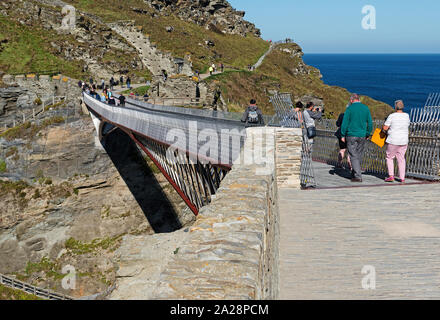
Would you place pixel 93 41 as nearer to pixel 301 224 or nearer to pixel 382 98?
pixel 301 224

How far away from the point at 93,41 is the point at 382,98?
7766cm

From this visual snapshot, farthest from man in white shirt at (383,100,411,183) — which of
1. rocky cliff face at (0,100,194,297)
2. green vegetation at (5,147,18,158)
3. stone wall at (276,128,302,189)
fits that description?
green vegetation at (5,147,18,158)

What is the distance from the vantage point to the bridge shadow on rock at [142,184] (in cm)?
2766

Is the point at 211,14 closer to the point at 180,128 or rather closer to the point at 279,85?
the point at 279,85

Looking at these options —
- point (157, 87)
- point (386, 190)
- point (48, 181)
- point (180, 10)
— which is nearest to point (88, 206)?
point (48, 181)

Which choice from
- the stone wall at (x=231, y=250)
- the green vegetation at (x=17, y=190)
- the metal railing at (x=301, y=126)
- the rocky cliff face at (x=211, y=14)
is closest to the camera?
the stone wall at (x=231, y=250)

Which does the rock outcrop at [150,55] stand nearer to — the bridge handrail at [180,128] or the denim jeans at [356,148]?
the bridge handrail at [180,128]

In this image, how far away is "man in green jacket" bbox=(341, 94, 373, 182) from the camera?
319 inches

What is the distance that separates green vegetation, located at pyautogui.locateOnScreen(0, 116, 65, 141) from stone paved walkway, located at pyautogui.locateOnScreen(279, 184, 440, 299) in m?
26.4

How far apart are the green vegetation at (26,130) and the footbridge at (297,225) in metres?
21.6

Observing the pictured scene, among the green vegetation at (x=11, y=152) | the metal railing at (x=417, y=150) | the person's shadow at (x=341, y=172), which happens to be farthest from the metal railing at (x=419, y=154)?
the green vegetation at (x=11, y=152)

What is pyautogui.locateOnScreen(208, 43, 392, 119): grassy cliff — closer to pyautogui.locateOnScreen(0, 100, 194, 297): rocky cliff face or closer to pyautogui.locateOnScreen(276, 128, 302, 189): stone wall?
pyautogui.locateOnScreen(0, 100, 194, 297): rocky cliff face
